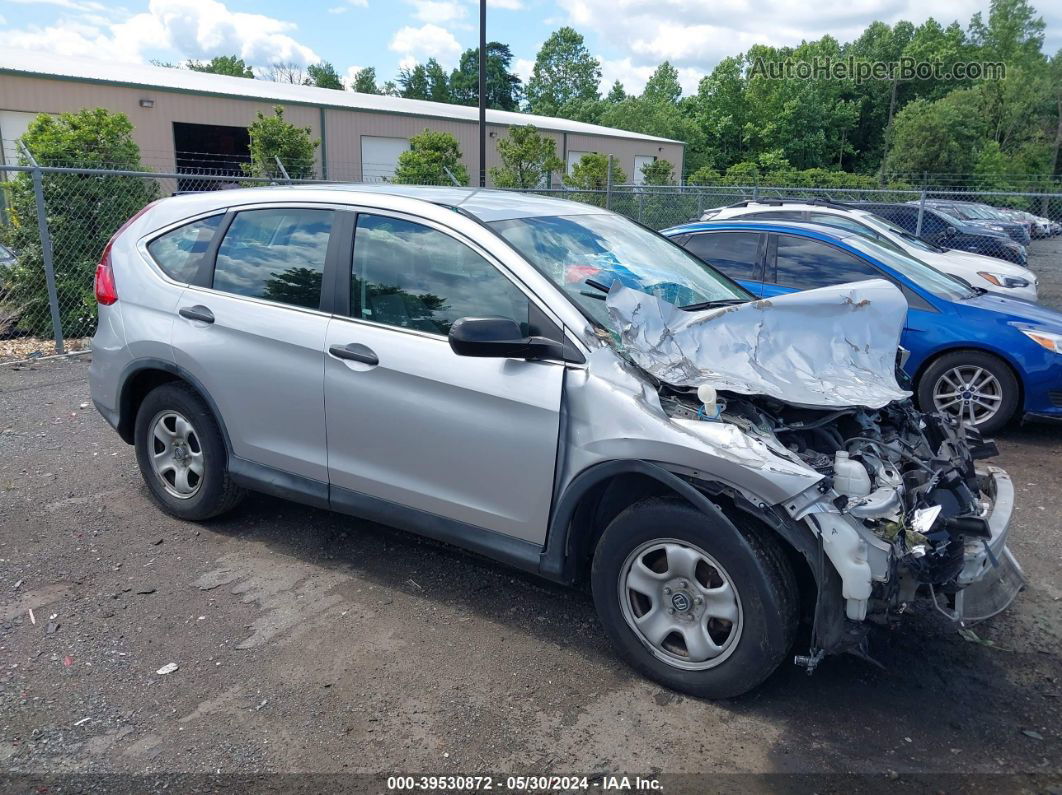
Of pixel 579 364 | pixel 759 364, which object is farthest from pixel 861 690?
pixel 579 364

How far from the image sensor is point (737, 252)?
7391 millimetres

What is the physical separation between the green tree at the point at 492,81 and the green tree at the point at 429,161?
6579 cm

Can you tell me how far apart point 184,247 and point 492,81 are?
82.8m

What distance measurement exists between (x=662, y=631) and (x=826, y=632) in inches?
24.4

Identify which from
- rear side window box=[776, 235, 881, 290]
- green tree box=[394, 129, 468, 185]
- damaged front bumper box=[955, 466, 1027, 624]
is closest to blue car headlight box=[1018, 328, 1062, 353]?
rear side window box=[776, 235, 881, 290]

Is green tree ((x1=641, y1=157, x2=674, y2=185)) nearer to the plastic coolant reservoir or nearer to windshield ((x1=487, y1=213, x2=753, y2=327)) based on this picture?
windshield ((x1=487, y1=213, x2=753, y2=327))

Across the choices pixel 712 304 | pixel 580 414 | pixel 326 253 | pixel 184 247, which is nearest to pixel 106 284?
pixel 184 247

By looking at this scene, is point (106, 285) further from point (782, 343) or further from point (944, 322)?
point (944, 322)

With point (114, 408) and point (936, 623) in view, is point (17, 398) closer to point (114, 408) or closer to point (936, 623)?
point (114, 408)

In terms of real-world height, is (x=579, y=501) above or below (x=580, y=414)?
below

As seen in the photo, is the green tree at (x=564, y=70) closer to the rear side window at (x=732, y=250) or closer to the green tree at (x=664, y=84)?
the green tree at (x=664, y=84)

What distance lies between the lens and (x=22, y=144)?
408 inches

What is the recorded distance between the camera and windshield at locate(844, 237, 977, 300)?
22.1ft

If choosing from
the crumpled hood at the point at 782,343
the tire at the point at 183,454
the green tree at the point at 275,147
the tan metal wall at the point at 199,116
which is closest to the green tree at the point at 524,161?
the green tree at the point at 275,147
